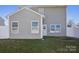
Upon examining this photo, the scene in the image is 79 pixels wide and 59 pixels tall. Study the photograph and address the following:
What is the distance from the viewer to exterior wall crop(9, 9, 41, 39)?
194750mm

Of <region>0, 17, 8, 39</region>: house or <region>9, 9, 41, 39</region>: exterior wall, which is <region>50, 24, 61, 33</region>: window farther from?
<region>0, 17, 8, 39</region>: house

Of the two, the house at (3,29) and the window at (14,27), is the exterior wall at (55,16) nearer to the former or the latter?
the window at (14,27)

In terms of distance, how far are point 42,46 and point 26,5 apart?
62cm

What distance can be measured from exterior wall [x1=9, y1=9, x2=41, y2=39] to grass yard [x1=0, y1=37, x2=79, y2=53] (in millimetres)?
58

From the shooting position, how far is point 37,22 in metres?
195

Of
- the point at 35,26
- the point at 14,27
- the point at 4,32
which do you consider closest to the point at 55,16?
the point at 35,26

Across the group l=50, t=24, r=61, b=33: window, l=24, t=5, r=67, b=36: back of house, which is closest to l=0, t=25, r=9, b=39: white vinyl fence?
l=24, t=5, r=67, b=36: back of house

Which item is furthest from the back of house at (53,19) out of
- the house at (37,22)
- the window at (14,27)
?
the window at (14,27)

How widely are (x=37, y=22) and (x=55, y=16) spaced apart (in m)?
0.27

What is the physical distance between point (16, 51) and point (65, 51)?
69 cm

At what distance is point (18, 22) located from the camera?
19475 centimetres

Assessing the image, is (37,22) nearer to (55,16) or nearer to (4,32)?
(55,16)

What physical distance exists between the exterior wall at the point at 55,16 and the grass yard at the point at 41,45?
0.11 metres

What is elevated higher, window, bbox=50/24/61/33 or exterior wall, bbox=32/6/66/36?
exterior wall, bbox=32/6/66/36
